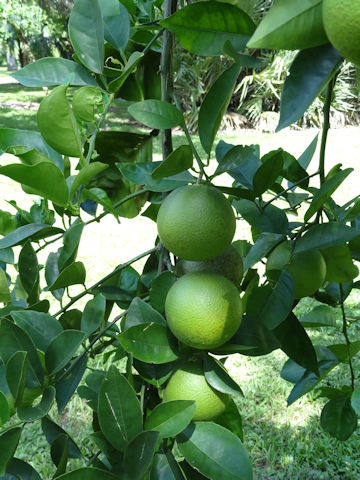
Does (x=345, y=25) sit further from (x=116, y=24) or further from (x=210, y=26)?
(x=116, y=24)

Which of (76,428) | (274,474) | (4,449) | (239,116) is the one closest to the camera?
(4,449)

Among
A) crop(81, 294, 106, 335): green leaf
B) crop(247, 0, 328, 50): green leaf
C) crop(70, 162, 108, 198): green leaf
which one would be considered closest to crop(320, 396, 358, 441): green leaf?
crop(81, 294, 106, 335): green leaf

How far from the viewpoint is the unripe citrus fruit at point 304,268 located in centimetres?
62

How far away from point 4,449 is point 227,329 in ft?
0.80

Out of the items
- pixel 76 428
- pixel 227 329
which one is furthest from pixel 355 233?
pixel 76 428

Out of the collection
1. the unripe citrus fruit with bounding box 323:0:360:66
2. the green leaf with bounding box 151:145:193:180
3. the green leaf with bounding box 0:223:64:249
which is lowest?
the green leaf with bounding box 0:223:64:249

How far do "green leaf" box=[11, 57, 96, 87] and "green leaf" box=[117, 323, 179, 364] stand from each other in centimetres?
34

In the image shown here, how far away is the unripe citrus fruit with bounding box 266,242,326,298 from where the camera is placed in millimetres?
618

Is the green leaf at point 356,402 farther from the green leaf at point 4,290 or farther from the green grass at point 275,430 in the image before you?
the green grass at point 275,430

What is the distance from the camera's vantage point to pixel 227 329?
1.73 feet

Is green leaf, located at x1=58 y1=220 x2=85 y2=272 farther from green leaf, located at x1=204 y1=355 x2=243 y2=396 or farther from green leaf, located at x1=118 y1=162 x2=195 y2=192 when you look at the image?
green leaf, located at x1=204 y1=355 x2=243 y2=396

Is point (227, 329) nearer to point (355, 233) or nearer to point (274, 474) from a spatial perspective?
point (355, 233)

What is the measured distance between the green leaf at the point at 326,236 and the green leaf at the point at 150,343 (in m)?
0.18

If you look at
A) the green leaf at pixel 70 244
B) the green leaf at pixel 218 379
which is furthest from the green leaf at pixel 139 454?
the green leaf at pixel 70 244
